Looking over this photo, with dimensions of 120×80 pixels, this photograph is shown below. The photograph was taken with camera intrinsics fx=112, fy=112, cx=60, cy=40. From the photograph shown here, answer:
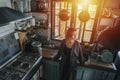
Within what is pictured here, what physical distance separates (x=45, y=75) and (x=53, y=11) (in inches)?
59.6

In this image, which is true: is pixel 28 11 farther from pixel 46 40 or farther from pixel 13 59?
pixel 13 59

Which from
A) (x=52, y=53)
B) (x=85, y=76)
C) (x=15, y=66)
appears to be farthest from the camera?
(x=52, y=53)

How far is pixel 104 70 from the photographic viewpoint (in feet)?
6.97

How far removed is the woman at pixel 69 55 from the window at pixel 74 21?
0.73 metres

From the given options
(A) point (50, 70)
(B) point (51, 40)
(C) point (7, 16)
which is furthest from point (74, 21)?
(C) point (7, 16)

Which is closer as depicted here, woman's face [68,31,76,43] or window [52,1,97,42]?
woman's face [68,31,76,43]

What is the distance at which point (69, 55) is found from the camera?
6.81 ft

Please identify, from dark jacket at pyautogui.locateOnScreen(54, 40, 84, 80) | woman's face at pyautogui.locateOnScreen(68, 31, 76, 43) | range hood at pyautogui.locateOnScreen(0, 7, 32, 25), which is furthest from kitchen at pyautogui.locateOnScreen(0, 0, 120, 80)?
woman's face at pyautogui.locateOnScreen(68, 31, 76, 43)

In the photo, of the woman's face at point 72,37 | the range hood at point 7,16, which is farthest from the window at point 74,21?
the range hood at point 7,16

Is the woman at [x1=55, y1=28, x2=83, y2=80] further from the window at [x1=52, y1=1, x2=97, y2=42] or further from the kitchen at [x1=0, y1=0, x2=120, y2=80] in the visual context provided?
the window at [x1=52, y1=1, x2=97, y2=42]

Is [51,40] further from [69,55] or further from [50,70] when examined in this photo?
[69,55]

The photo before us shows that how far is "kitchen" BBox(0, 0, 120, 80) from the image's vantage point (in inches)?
72.9

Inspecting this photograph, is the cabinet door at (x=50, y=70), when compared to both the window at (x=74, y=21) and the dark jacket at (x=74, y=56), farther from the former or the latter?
the window at (x=74, y=21)

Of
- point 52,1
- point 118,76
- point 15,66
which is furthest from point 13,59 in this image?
point 118,76
